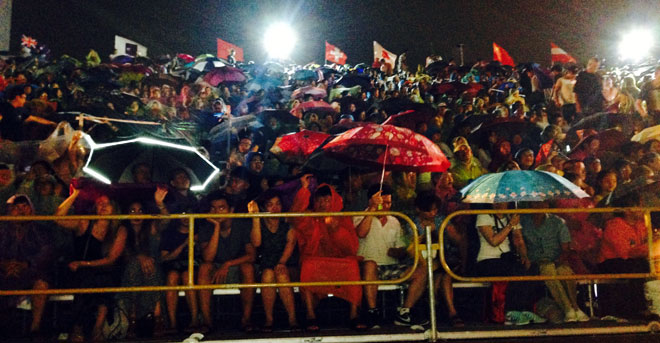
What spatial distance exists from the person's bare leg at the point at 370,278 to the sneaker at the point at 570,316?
2.32 metres

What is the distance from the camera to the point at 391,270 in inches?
278

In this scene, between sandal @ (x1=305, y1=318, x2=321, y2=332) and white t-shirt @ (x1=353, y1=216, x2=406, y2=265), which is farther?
white t-shirt @ (x1=353, y1=216, x2=406, y2=265)

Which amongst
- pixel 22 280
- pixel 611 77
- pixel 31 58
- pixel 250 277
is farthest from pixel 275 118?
pixel 31 58

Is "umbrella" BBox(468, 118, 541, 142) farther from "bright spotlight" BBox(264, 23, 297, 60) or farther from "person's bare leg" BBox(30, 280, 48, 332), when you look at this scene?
"bright spotlight" BBox(264, 23, 297, 60)

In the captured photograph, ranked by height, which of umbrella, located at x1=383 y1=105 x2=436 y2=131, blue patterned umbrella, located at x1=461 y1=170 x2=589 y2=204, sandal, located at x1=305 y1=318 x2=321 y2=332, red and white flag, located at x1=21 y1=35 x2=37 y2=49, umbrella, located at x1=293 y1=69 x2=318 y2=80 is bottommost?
sandal, located at x1=305 y1=318 x2=321 y2=332

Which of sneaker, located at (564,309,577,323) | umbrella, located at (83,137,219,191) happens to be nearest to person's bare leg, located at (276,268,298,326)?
umbrella, located at (83,137,219,191)

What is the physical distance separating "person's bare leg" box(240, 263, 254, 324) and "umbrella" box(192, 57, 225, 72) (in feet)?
42.1

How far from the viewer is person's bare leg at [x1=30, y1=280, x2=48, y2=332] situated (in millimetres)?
6371

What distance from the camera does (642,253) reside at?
707 centimetres

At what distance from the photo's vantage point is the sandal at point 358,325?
6.47m

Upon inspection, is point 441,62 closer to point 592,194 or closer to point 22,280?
point 592,194

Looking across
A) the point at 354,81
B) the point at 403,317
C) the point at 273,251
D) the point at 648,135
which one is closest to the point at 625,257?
the point at 403,317

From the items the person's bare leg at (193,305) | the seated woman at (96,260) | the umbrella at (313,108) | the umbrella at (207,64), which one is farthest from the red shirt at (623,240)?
the umbrella at (207,64)

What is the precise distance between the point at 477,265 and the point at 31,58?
16.7 metres
